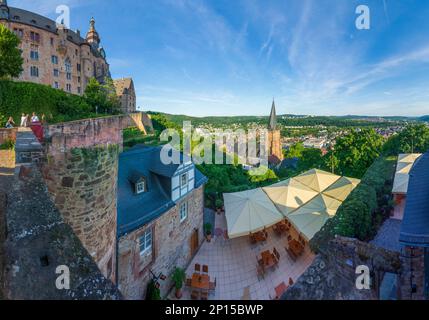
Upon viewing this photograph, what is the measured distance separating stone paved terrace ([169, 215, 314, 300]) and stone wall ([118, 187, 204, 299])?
4.16ft

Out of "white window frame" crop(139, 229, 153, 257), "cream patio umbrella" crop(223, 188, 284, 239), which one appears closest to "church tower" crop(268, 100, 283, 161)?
"cream patio umbrella" crop(223, 188, 284, 239)

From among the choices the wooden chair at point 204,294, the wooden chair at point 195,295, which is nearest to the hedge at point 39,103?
the wooden chair at point 195,295

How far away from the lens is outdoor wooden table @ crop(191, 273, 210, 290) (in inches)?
396

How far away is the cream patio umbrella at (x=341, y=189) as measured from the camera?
47.3 ft

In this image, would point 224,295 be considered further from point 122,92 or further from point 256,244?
point 122,92

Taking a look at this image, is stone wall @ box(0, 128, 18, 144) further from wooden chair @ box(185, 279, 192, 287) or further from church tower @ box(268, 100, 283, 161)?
church tower @ box(268, 100, 283, 161)

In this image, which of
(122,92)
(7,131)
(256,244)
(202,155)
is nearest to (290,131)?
(122,92)

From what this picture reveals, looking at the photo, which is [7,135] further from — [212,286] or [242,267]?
[242,267]

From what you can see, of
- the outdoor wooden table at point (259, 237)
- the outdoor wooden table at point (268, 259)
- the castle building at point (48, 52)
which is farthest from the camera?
the castle building at point (48, 52)

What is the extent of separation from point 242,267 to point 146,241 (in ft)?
19.3

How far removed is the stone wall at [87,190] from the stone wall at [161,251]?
109 inches

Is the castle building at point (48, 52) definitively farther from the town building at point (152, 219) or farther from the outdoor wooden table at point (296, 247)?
the outdoor wooden table at point (296, 247)

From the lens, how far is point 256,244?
13.8 meters
